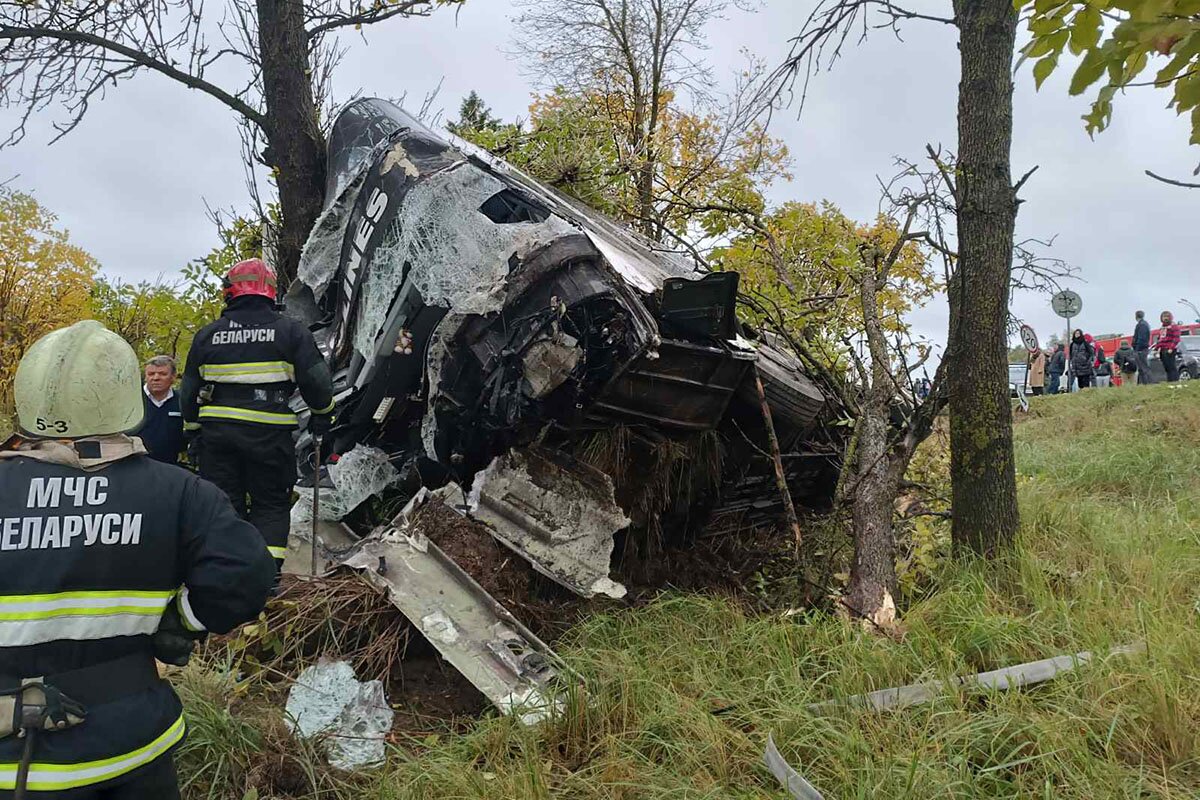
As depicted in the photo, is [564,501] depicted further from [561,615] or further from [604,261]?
[604,261]

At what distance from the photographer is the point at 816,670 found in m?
3.04

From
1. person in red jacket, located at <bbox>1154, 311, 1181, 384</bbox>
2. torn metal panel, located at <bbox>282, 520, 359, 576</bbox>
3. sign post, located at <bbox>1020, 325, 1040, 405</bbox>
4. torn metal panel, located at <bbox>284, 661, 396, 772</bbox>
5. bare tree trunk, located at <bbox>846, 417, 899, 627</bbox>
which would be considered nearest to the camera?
torn metal panel, located at <bbox>284, 661, 396, 772</bbox>

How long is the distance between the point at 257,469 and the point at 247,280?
90 centimetres

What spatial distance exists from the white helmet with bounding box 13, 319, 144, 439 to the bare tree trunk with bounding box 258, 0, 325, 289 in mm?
5273

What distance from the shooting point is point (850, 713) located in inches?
103

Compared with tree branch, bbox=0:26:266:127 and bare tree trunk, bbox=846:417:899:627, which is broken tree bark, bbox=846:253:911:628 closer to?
bare tree trunk, bbox=846:417:899:627

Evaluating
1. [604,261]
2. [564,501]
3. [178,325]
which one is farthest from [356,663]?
[178,325]

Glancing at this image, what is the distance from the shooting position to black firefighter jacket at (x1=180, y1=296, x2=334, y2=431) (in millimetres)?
3709

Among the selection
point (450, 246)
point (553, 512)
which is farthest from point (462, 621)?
point (450, 246)

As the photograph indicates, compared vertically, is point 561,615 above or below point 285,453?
below

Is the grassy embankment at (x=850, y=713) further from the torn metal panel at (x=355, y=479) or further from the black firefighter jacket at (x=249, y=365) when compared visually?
the torn metal panel at (x=355, y=479)

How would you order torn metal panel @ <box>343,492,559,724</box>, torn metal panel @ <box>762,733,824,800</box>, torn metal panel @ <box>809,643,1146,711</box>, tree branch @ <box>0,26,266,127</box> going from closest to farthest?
1. torn metal panel @ <box>762,733,824,800</box>
2. torn metal panel @ <box>809,643,1146,711</box>
3. torn metal panel @ <box>343,492,559,724</box>
4. tree branch @ <box>0,26,266,127</box>

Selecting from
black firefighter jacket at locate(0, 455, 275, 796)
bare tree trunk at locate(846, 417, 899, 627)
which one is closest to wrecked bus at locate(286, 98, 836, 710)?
bare tree trunk at locate(846, 417, 899, 627)

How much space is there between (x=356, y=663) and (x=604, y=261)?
2096 millimetres
